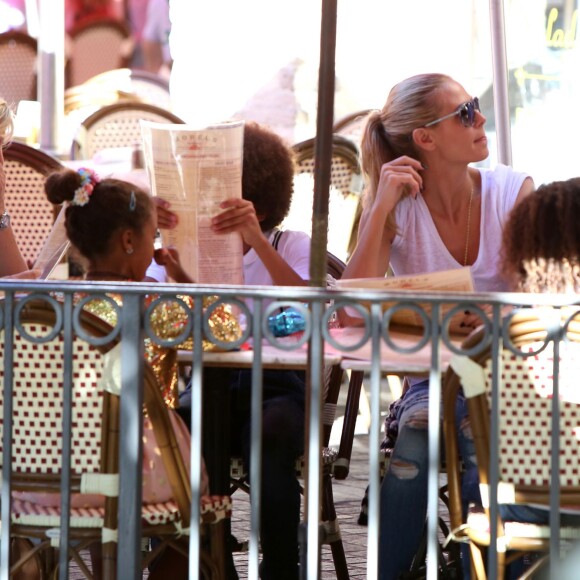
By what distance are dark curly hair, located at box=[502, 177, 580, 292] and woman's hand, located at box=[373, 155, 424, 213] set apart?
0.76 m

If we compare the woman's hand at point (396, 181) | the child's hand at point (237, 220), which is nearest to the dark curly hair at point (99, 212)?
the child's hand at point (237, 220)

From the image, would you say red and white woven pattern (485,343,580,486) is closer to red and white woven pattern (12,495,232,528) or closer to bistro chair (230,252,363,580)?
red and white woven pattern (12,495,232,528)

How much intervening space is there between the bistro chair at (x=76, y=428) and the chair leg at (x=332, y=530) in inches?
38.1

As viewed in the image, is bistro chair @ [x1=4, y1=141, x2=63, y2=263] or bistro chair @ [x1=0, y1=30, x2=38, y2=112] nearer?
bistro chair @ [x1=4, y1=141, x2=63, y2=263]

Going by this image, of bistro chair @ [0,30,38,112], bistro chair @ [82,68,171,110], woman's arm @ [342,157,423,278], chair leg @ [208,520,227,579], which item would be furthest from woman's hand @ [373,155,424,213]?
bistro chair @ [0,30,38,112]

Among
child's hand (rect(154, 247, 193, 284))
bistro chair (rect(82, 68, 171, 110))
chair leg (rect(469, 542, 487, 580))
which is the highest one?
bistro chair (rect(82, 68, 171, 110))

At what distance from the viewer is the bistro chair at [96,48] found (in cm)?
1067

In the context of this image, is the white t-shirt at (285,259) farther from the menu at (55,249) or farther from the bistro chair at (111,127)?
the bistro chair at (111,127)

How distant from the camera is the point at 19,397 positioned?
2.66 meters

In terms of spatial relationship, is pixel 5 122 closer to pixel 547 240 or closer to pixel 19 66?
pixel 547 240

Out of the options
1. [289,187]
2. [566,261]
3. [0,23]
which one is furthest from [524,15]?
[566,261]

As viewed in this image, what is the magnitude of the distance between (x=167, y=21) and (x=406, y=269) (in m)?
7.43

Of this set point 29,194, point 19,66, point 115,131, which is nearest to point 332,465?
point 29,194

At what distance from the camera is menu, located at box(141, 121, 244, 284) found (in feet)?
10.4
